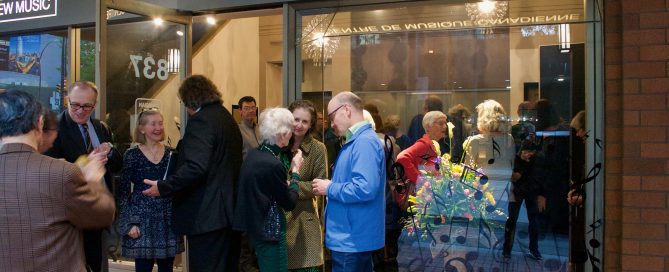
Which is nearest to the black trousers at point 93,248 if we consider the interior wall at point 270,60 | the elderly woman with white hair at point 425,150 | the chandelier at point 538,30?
the elderly woman with white hair at point 425,150

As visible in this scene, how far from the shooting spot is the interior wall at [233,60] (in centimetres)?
766

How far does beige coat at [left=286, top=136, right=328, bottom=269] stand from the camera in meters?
3.85

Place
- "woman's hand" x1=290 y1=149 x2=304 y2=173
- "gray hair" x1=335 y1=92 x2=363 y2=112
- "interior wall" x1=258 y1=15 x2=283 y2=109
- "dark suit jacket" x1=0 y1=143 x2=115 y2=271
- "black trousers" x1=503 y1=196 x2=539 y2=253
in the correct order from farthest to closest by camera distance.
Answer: "interior wall" x1=258 y1=15 x2=283 y2=109 < "black trousers" x1=503 y1=196 x2=539 y2=253 < "woman's hand" x1=290 y1=149 x2=304 y2=173 < "gray hair" x1=335 y1=92 x2=363 y2=112 < "dark suit jacket" x1=0 y1=143 x2=115 y2=271

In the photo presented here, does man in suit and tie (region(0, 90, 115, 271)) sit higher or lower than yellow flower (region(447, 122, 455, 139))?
lower

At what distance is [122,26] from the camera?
5.29m

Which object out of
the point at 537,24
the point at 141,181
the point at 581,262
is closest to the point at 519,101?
the point at 537,24

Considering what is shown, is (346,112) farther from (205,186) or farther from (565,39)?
(565,39)

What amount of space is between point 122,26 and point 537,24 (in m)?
3.55

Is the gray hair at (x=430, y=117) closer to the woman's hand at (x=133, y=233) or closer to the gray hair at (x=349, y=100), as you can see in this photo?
the gray hair at (x=349, y=100)

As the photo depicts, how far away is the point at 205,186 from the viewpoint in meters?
3.77

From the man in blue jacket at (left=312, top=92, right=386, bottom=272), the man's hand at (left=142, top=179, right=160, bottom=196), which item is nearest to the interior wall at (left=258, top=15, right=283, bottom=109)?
the man's hand at (left=142, top=179, right=160, bottom=196)

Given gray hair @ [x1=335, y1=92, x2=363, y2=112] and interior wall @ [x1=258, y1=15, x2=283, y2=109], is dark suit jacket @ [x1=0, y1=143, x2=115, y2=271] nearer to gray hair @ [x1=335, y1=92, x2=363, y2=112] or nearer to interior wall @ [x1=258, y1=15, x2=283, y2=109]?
gray hair @ [x1=335, y1=92, x2=363, y2=112]

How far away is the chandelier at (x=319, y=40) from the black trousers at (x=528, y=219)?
192 cm
